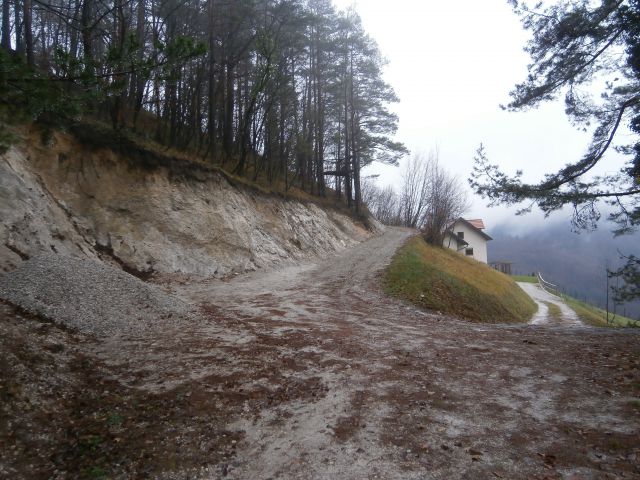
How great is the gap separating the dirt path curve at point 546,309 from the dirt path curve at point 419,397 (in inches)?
341

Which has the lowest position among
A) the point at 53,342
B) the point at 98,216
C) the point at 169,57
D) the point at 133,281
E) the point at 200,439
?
the point at 200,439

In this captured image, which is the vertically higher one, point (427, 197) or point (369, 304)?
point (427, 197)

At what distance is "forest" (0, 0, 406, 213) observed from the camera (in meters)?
5.07

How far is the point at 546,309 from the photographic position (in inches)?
1065

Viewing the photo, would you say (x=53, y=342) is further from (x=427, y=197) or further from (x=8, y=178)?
(x=427, y=197)

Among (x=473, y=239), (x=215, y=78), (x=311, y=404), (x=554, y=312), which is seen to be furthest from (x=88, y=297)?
(x=473, y=239)

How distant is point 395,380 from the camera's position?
516 cm

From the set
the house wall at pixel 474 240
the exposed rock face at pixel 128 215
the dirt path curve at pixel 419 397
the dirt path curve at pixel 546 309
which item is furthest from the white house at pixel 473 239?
the dirt path curve at pixel 419 397

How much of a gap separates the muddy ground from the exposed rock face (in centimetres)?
Answer: 381

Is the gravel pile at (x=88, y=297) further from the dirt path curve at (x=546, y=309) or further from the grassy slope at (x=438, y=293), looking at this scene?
the dirt path curve at (x=546, y=309)

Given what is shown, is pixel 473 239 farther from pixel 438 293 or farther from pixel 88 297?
pixel 88 297

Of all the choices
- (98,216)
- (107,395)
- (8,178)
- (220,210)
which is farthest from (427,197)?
(107,395)

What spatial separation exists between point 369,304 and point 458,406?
277 inches

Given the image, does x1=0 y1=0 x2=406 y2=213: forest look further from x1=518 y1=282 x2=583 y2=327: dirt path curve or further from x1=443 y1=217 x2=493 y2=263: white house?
x1=443 y1=217 x2=493 y2=263: white house
